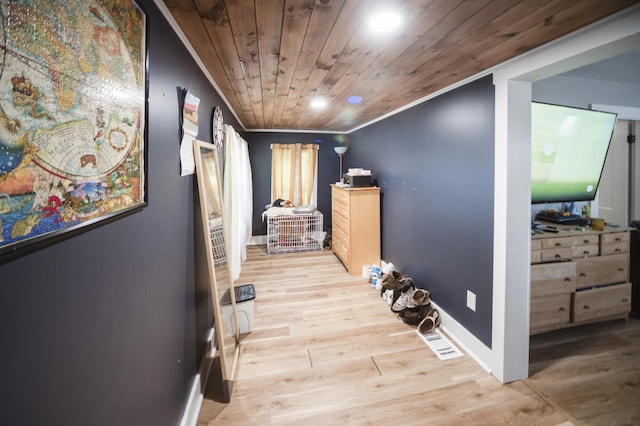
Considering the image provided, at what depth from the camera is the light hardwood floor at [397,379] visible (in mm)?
1563

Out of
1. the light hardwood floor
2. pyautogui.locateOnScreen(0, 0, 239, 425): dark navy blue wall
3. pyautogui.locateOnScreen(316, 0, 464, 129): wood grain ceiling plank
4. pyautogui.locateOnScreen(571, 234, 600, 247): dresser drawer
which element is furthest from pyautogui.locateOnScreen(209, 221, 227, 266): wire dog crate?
pyautogui.locateOnScreen(571, 234, 600, 247): dresser drawer

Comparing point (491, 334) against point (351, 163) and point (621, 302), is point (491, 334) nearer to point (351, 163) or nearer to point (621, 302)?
point (621, 302)

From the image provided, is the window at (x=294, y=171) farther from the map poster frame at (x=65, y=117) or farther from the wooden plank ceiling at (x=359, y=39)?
the map poster frame at (x=65, y=117)

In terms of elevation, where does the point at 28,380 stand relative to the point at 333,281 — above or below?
above

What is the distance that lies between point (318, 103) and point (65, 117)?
2607 mm

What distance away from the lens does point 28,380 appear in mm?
523

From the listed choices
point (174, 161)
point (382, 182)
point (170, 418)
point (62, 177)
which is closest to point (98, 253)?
point (62, 177)

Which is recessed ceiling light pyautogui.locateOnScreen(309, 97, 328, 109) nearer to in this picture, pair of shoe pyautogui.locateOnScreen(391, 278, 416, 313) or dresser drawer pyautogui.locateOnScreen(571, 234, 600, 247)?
pair of shoe pyautogui.locateOnScreen(391, 278, 416, 313)

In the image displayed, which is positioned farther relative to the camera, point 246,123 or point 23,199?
point 246,123

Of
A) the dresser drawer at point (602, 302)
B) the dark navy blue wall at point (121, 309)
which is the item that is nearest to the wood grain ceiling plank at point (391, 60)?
the dark navy blue wall at point (121, 309)

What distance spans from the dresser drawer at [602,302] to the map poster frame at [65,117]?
3.31m

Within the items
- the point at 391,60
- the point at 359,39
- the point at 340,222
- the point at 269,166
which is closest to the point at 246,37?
the point at 359,39

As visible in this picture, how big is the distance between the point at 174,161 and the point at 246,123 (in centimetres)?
329

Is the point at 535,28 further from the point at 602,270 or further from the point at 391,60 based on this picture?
the point at 602,270
